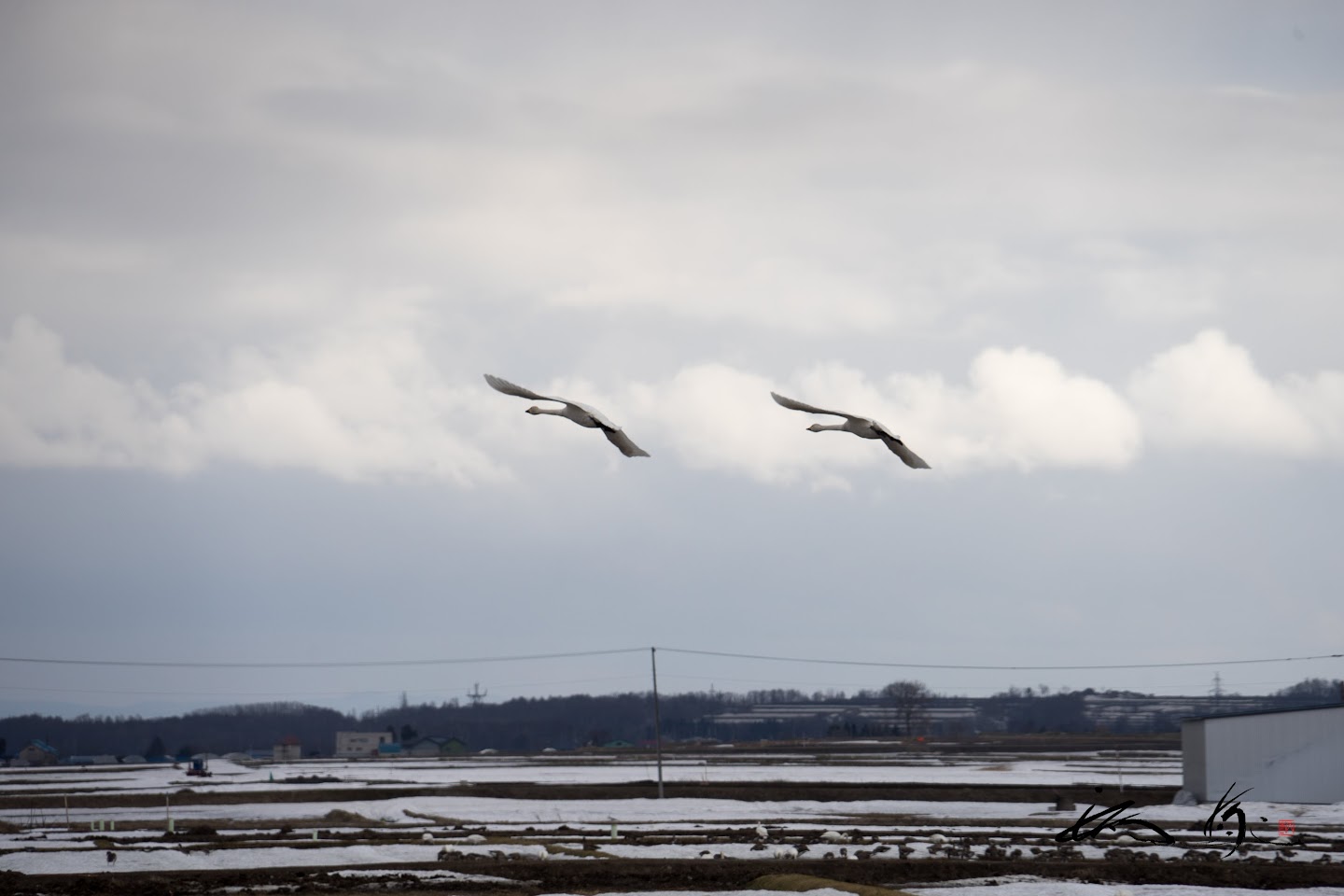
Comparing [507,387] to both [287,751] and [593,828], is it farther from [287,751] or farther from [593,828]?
[287,751]

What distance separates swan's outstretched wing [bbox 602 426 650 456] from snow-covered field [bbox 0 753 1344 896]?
15.4 m

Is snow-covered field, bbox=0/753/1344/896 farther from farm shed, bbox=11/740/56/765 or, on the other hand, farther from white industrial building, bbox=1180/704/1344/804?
farm shed, bbox=11/740/56/765

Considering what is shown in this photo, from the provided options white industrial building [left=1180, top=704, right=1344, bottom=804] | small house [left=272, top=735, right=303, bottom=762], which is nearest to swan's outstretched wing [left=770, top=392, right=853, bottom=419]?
white industrial building [left=1180, top=704, right=1344, bottom=804]

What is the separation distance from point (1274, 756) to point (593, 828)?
89.2 feet

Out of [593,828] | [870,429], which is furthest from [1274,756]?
[870,429]

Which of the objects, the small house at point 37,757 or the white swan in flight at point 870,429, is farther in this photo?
the small house at point 37,757

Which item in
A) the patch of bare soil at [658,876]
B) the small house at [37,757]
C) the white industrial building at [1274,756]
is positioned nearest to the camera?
the patch of bare soil at [658,876]

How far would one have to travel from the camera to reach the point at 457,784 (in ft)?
292

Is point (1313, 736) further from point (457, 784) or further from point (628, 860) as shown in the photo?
point (457, 784)

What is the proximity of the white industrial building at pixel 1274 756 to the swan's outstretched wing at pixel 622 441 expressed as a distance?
1728 inches

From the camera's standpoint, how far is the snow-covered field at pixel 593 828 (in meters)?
40.1

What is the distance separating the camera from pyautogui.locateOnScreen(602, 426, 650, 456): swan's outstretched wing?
2189 centimetres

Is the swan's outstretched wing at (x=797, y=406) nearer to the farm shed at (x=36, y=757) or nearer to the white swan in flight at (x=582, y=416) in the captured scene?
the white swan in flight at (x=582, y=416)

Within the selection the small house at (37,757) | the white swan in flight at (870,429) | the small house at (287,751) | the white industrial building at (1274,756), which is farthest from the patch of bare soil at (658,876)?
the small house at (37,757)
